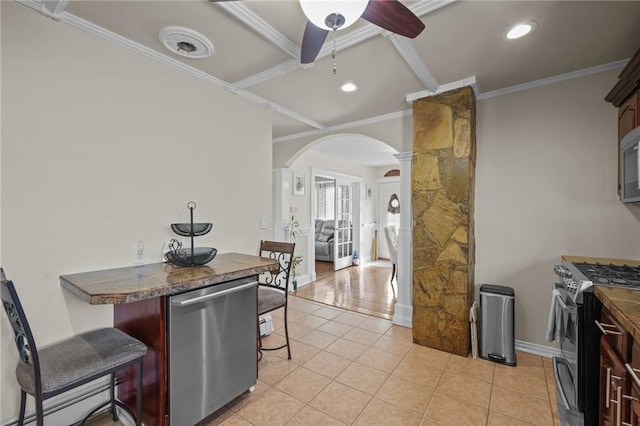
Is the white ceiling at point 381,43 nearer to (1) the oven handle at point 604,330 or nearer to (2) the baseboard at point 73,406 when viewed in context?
(1) the oven handle at point 604,330

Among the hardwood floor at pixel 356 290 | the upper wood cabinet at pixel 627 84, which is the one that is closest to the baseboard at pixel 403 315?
the hardwood floor at pixel 356 290

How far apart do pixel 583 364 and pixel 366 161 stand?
549cm

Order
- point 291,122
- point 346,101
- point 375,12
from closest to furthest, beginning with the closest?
point 375,12 < point 346,101 < point 291,122

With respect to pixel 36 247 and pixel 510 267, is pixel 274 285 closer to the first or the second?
pixel 36 247

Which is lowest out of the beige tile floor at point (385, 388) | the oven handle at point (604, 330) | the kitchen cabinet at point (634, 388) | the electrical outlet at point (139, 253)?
the beige tile floor at point (385, 388)

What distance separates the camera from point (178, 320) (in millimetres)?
1556

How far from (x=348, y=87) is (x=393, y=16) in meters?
1.37

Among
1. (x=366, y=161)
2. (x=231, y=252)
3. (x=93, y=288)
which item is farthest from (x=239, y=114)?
(x=366, y=161)

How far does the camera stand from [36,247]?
1642 mm

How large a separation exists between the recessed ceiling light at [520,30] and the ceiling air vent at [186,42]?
2022 mm

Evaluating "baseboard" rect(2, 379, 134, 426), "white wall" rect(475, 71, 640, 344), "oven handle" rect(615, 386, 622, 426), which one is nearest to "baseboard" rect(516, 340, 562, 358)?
"white wall" rect(475, 71, 640, 344)

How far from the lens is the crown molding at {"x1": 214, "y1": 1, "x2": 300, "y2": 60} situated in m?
1.62

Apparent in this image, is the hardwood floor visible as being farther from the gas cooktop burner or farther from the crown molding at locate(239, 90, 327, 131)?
the crown molding at locate(239, 90, 327, 131)

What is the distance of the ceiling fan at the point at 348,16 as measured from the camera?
1118mm
